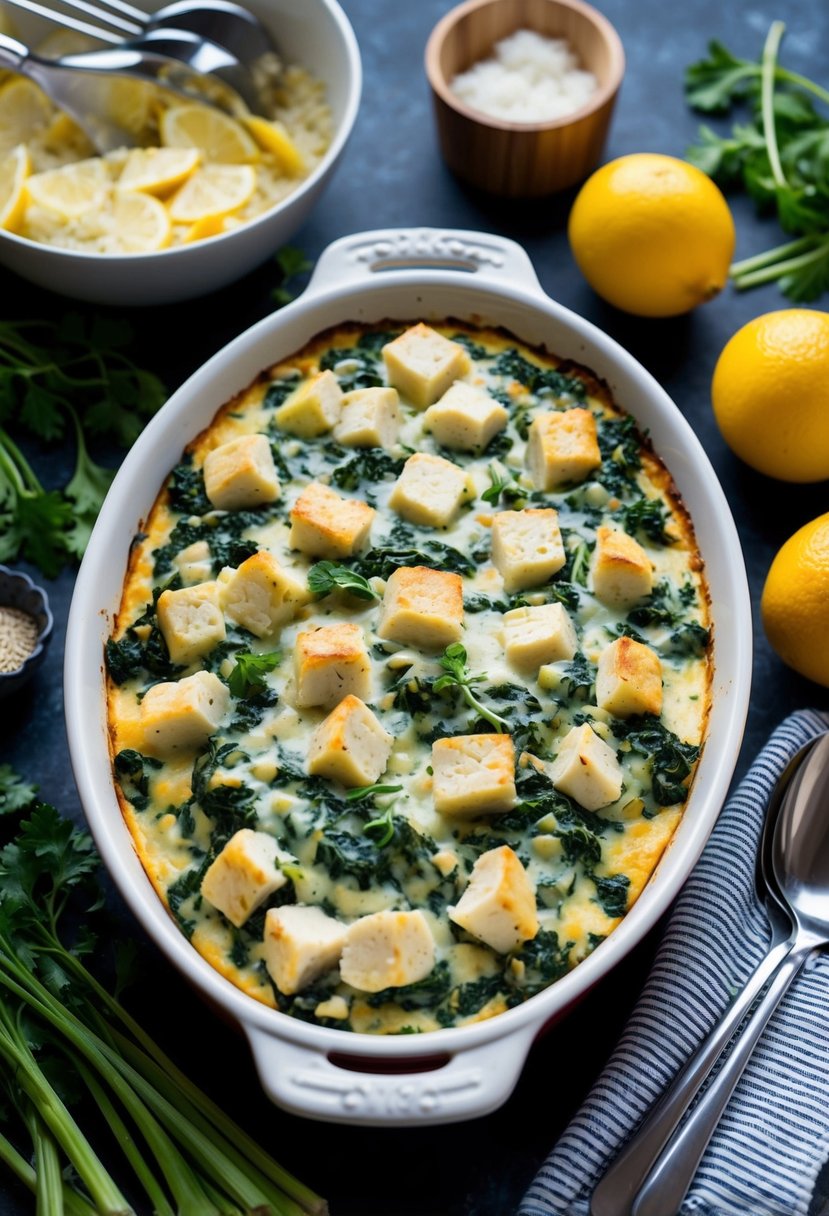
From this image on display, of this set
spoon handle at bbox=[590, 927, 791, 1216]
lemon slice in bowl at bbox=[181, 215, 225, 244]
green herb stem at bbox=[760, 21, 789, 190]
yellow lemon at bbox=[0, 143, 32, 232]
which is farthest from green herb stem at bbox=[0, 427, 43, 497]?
green herb stem at bbox=[760, 21, 789, 190]

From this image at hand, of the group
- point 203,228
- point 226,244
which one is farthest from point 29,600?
point 203,228

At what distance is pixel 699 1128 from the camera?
3008mm

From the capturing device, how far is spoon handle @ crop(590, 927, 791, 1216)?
2.94m

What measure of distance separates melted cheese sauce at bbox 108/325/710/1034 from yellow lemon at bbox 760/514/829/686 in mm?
320

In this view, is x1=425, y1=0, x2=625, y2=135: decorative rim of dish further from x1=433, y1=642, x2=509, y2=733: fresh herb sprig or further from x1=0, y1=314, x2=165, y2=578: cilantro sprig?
x1=433, y1=642, x2=509, y2=733: fresh herb sprig

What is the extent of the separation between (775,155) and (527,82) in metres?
0.88

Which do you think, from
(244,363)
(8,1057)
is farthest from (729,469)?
(8,1057)

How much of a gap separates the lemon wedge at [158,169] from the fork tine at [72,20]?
418 mm

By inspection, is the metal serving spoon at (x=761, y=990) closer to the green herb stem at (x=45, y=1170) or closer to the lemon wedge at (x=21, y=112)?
the green herb stem at (x=45, y=1170)

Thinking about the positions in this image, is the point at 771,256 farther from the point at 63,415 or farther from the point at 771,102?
the point at 63,415

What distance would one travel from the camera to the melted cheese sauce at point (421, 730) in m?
2.93

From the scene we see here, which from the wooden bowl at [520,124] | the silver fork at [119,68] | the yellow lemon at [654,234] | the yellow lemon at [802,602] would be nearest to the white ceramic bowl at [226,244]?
the silver fork at [119,68]

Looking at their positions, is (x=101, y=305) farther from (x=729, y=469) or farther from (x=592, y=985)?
(x=592, y=985)

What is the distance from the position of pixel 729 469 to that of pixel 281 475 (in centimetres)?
148
